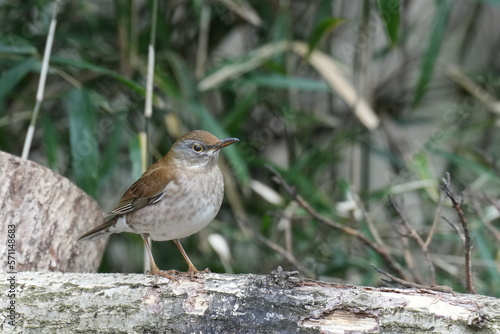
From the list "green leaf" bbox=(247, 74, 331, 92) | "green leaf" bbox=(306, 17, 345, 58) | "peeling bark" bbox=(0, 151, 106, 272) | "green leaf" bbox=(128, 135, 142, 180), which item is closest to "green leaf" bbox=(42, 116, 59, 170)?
"green leaf" bbox=(128, 135, 142, 180)

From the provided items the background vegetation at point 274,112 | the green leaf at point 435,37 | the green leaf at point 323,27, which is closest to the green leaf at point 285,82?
the background vegetation at point 274,112

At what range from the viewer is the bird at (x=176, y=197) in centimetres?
345

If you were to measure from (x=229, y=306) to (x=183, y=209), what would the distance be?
885 mm

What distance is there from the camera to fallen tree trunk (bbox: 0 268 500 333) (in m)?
2.55

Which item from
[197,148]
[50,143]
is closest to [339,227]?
[197,148]

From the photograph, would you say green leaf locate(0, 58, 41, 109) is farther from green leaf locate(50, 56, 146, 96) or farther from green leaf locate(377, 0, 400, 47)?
green leaf locate(377, 0, 400, 47)

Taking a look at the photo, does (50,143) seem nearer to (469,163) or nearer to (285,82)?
(285,82)

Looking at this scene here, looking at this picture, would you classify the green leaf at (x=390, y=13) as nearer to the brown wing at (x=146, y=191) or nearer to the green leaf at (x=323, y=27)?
the green leaf at (x=323, y=27)

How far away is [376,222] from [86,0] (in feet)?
9.13

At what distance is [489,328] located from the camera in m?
2.49

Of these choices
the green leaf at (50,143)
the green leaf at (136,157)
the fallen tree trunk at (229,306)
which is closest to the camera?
the fallen tree trunk at (229,306)

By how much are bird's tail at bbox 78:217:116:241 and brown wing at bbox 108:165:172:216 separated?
0.18 feet

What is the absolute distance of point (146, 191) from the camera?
354 centimetres

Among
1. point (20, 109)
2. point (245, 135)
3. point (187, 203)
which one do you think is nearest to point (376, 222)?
point (245, 135)
